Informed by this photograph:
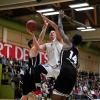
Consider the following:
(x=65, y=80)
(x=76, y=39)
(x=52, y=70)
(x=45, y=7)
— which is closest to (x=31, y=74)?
(x=52, y=70)

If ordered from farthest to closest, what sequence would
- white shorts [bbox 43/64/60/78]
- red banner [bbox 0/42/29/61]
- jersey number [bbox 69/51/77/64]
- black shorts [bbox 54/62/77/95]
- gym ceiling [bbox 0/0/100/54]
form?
1. red banner [bbox 0/42/29/61]
2. gym ceiling [bbox 0/0/100/54]
3. white shorts [bbox 43/64/60/78]
4. jersey number [bbox 69/51/77/64]
5. black shorts [bbox 54/62/77/95]

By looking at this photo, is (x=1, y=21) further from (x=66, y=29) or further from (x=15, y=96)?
(x=66, y=29)

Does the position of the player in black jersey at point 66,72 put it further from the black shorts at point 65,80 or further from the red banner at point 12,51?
the red banner at point 12,51

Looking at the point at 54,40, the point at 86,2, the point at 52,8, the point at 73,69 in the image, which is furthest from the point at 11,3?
the point at 73,69

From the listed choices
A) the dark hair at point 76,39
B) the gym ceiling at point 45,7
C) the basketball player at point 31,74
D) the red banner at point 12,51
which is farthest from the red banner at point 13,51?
the dark hair at point 76,39

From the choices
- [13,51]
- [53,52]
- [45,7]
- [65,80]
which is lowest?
[13,51]

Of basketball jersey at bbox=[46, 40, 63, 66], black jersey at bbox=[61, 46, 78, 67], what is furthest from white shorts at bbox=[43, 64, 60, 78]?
black jersey at bbox=[61, 46, 78, 67]

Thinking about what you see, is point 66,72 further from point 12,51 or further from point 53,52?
point 12,51

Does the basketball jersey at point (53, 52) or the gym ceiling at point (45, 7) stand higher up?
the gym ceiling at point (45, 7)

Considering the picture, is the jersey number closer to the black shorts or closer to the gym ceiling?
the black shorts

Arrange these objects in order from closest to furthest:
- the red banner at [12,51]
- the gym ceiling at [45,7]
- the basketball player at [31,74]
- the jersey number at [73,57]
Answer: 1. the jersey number at [73,57]
2. the basketball player at [31,74]
3. the gym ceiling at [45,7]
4. the red banner at [12,51]

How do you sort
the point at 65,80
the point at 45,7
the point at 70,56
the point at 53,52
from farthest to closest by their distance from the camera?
the point at 45,7, the point at 53,52, the point at 70,56, the point at 65,80

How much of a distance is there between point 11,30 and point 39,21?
192cm

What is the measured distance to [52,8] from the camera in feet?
40.9
